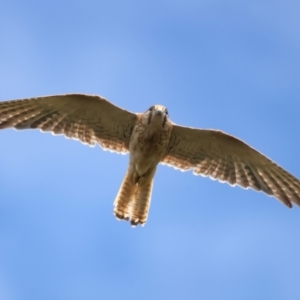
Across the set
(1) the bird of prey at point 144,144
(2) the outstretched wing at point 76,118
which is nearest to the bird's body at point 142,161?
(1) the bird of prey at point 144,144

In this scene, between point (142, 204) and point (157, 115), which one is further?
point (142, 204)

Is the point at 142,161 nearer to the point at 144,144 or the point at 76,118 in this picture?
the point at 144,144

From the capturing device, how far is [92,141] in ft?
50.3

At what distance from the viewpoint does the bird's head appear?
47.8 feet

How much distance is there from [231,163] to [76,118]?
2.88 metres

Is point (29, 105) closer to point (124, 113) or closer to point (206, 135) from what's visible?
point (124, 113)

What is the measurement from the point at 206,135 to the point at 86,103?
214cm

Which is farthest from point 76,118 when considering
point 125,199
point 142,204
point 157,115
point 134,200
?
point 142,204

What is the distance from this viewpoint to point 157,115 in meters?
14.6

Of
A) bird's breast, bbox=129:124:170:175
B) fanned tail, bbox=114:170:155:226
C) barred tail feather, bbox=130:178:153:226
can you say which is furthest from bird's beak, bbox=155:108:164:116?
barred tail feather, bbox=130:178:153:226

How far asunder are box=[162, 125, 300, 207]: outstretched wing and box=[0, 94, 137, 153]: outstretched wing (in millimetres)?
921

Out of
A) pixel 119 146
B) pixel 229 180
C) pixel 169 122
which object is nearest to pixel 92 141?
pixel 119 146

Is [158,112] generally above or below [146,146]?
above

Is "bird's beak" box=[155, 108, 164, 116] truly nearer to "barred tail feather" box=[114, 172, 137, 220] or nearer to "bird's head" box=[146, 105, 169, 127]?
"bird's head" box=[146, 105, 169, 127]
